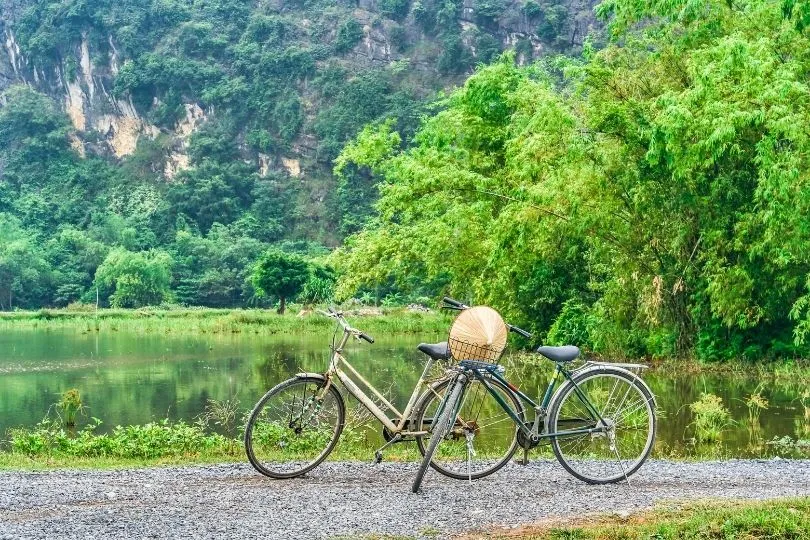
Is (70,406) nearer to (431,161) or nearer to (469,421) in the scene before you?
(469,421)

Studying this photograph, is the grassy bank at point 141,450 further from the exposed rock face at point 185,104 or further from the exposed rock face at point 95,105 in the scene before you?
the exposed rock face at point 95,105

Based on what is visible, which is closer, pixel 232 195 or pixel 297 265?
pixel 297 265

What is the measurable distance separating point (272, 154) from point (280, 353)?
8884cm

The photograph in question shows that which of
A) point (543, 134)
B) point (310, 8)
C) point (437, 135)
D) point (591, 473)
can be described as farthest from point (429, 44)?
point (591, 473)

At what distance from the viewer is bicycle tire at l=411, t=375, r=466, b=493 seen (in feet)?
24.4

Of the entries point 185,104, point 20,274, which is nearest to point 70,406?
point 20,274

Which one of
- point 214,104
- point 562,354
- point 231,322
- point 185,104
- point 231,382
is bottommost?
point 231,322

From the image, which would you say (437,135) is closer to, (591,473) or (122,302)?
(591,473)

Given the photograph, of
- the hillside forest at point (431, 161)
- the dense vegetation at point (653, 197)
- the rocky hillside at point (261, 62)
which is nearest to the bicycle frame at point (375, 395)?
the hillside forest at point (431, 161)

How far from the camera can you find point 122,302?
7931 cm

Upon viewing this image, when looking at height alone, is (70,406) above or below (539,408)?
below

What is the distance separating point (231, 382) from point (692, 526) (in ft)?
50.0

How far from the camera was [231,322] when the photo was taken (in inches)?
1807

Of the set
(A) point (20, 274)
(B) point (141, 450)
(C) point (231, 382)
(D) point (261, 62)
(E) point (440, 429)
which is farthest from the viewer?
(D) point (261, 62)
